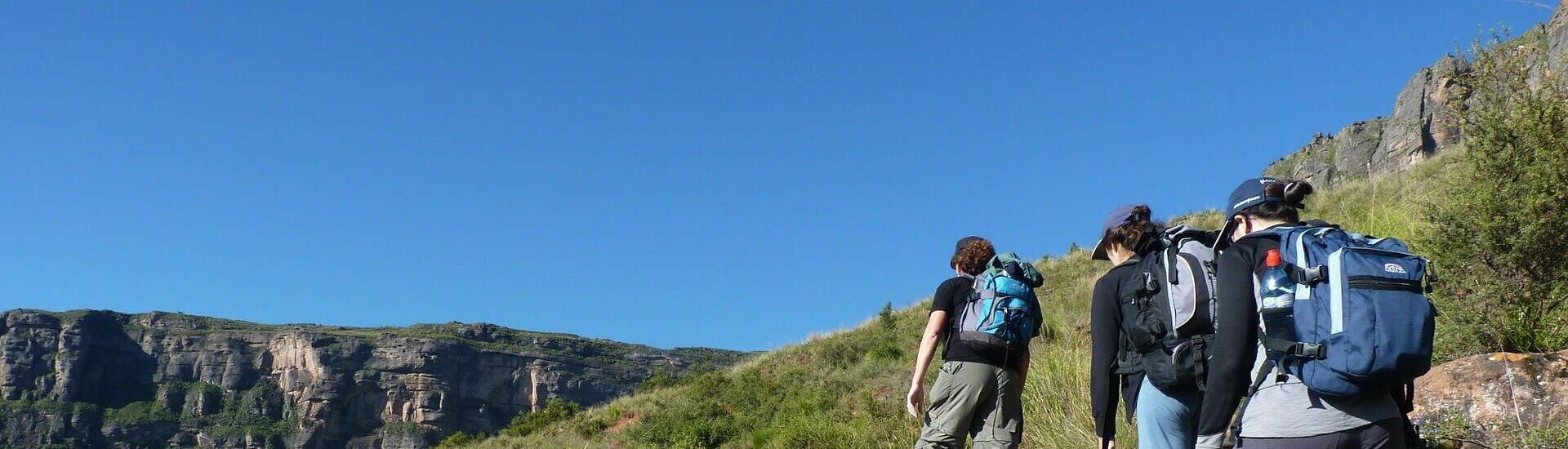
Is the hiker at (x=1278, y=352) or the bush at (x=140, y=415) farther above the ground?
the bush at (x=140, y=415)

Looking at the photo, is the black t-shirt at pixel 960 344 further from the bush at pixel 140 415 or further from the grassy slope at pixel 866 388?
the bush at pixel 140 415

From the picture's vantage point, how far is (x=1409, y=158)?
793 inches

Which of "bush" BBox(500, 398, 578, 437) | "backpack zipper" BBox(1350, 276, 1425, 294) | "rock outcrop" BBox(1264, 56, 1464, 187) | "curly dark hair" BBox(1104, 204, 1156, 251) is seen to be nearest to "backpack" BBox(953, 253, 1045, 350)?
"curly dark hair" BBox(1104, 204, 1156, 251)

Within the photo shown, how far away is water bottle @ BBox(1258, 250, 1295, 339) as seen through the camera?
8.90 ft

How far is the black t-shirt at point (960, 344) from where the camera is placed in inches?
201

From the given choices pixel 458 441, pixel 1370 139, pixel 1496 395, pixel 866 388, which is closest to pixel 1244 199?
pixel 1496 395

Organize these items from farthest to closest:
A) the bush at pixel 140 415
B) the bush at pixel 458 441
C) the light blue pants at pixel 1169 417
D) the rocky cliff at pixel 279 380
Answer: the rocky cliff at pixel 279 380
the bush at pixel 140 415
the bush at pixel 458 441
the light blue pants at pixel 1169 417

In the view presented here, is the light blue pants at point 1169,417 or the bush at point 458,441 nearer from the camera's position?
the light blue pants at point 1169,417

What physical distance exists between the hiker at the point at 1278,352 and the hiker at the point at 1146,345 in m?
0.16

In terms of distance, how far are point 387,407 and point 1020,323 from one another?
126532 millimetres

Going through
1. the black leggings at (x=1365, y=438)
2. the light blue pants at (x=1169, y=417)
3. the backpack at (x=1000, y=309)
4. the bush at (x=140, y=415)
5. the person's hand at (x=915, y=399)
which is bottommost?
the black leggings at (x=1365, y=438)

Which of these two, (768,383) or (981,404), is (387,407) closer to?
(768,383)

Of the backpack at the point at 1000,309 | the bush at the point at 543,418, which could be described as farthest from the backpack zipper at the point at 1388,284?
the bush at the point at 543,418

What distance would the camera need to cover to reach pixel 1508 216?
6555 millimetres
